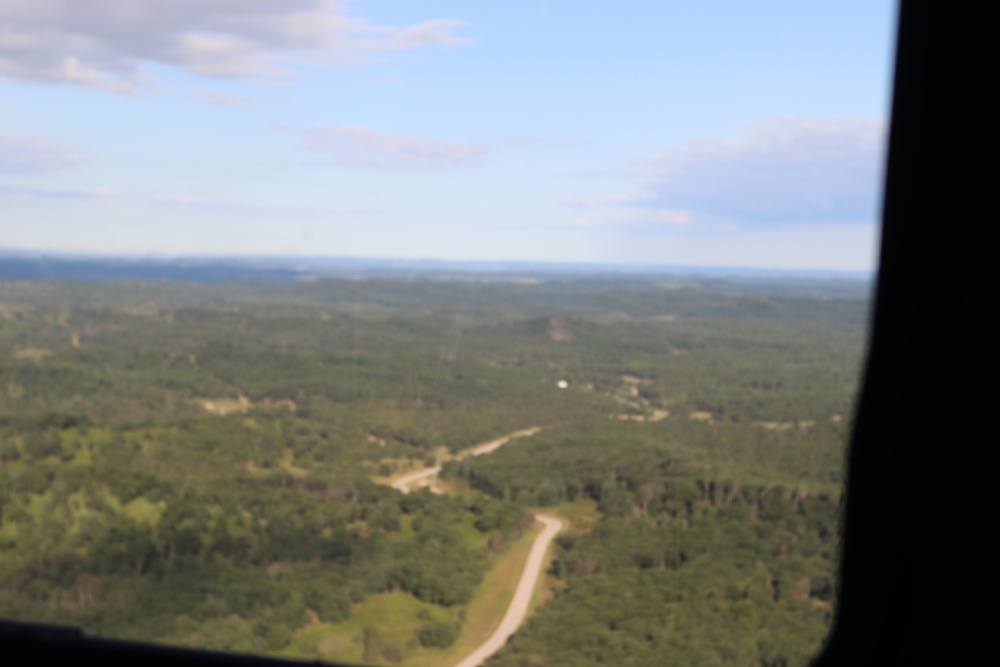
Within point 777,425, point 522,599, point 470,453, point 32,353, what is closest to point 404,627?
point 522,599

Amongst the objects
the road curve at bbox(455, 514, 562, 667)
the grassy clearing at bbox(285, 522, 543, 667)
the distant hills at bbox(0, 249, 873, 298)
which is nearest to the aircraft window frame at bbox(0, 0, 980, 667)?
the road curve at bbox(455, 514, 562, 667)

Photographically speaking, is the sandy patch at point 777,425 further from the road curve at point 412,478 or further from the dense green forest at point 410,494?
the road curve at point 412,478

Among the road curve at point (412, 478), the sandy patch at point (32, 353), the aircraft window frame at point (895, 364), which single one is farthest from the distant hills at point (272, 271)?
the aircraft window frame at point (895, 364)

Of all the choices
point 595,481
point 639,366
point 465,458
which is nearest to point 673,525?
point 595,481

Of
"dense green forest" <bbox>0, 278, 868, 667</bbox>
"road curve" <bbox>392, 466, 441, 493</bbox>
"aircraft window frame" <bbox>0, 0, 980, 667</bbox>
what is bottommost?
"road curve" <bbox>392, 466, 441, 493</bbox>

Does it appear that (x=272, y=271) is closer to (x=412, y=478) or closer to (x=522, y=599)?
(x=412, y=478)

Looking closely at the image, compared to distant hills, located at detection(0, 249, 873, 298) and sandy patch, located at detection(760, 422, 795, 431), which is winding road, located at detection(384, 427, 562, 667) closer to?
sandy patch, located at detection(760, 422, 795, 431)
